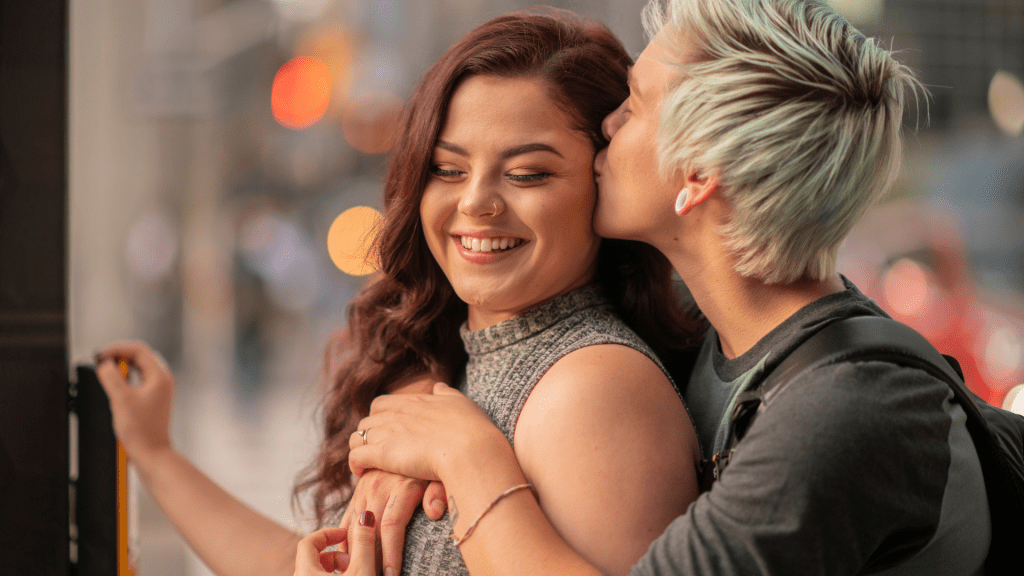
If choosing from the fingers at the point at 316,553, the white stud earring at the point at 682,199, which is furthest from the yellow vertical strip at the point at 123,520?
the white stud earring at the point at 682,199

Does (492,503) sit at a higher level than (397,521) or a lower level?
higher

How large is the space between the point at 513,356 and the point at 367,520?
447 millimetres

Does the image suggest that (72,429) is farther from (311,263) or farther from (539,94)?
(311,263)

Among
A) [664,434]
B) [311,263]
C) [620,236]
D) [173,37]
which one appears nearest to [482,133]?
[620,236]

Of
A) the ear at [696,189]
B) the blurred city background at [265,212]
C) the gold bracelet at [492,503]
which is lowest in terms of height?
the blurred city background at [265,212]

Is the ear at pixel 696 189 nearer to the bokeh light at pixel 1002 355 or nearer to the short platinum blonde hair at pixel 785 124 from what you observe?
the short platinum blonde hair at pixel 785 124

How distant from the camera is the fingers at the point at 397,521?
160cm

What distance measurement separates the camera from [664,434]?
4.80 feet

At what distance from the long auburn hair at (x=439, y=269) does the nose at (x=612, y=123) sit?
3 cm

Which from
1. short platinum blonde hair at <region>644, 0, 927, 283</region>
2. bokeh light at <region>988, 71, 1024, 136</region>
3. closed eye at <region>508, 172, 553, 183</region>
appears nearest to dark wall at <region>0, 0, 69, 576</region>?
closed eye at <region>508, 172, 553, 183</region>

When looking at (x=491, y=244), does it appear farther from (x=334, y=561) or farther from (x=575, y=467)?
(x=334, y=561)

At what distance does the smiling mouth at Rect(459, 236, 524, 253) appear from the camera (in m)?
1.72

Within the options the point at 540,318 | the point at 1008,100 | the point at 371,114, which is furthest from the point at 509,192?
the point at 371,114

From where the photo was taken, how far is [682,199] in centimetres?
153
